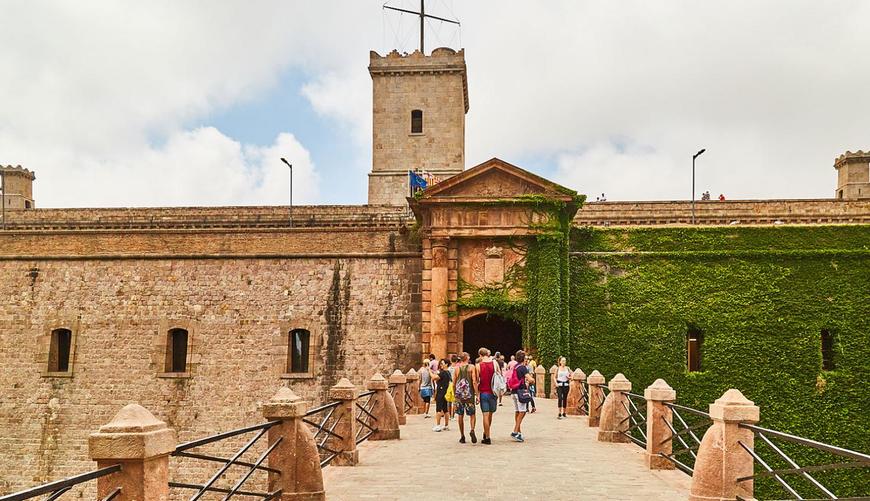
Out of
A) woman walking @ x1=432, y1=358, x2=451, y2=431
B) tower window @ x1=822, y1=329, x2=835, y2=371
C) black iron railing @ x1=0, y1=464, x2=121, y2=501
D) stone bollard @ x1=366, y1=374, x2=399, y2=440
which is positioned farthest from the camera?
tower window @ x1=822, y1=329, x2=835, y2=371

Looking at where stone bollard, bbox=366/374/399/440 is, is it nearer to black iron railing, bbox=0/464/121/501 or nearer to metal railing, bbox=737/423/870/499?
metal railing, bbox=737/423/870/499

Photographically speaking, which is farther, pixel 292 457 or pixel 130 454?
pixel 292 457

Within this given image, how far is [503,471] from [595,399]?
6.48 m

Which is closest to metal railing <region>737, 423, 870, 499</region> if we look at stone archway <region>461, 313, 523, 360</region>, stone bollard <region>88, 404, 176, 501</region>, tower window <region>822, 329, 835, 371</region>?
stone bollard <region>88, 404, 176, 501</region>

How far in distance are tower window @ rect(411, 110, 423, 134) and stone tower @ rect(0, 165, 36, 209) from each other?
1900cm

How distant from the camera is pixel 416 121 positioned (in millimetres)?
40906

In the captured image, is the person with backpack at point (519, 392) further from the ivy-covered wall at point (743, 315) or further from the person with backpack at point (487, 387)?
the ivy-covered wall at point (743, 315)

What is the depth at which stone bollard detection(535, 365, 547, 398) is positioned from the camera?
23.7m

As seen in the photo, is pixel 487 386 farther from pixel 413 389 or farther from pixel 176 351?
pixel 176 351

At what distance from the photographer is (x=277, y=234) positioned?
27.0m

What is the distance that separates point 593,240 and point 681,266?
309cm

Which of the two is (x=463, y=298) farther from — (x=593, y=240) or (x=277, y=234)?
(x=277, y=234)

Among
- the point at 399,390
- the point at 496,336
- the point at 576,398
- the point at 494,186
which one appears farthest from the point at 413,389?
the point at 496,336

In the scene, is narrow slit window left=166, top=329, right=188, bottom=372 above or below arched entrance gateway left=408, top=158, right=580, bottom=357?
below
